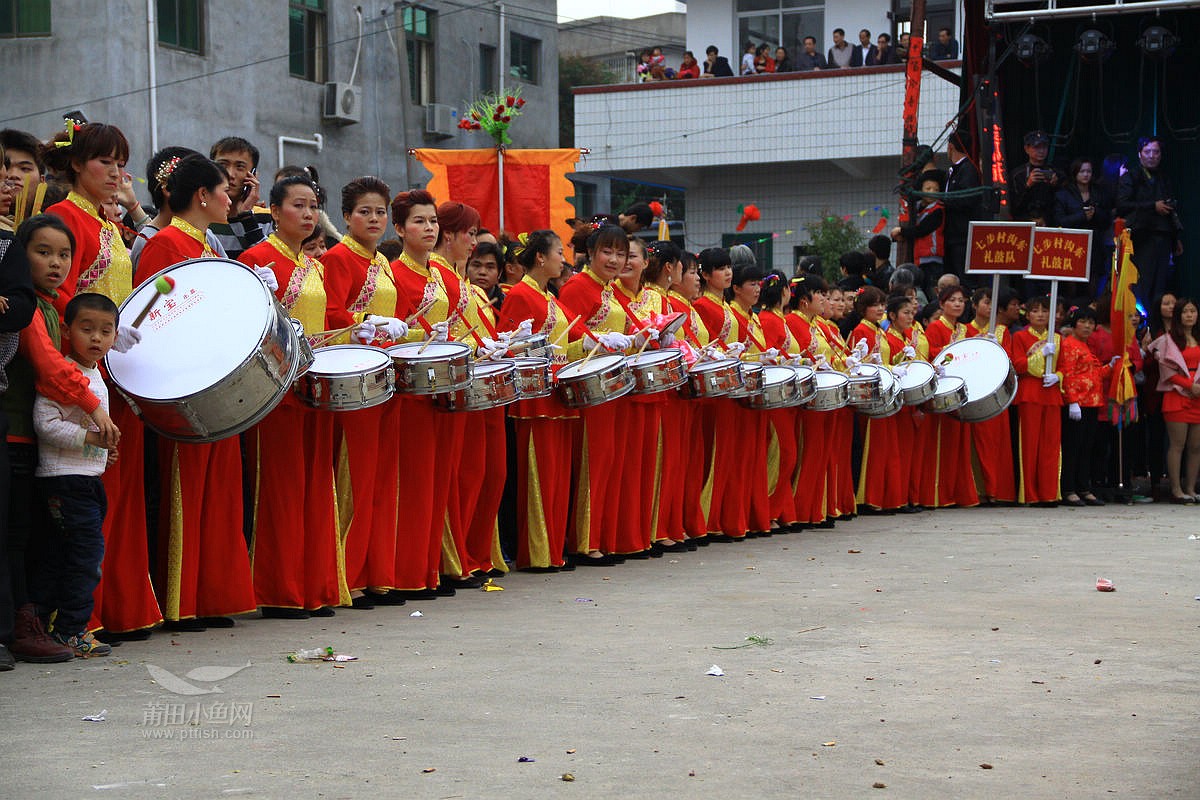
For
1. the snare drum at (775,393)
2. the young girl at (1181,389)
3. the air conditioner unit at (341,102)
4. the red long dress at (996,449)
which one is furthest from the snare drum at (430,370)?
the air conditioner unit at (341,102)

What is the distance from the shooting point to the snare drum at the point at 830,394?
1014 cm

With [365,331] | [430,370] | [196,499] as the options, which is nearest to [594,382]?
[430,370]

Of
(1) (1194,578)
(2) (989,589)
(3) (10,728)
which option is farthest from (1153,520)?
(3) (10,728)

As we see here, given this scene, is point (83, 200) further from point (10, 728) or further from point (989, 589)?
point (989, 589)

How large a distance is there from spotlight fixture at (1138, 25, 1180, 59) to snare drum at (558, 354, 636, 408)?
8278 mm

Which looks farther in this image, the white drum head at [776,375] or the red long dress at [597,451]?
the white drum head at [776,375]

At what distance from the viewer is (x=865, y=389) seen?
1047 cm

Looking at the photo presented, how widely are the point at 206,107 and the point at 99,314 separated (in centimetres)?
1532

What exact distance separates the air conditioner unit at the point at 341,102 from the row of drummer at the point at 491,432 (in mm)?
11885

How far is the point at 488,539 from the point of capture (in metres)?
7.91

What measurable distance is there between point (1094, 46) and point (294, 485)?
9962mm

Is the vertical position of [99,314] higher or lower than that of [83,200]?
lower

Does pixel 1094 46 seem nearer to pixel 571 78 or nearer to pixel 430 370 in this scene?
pixel 430 370

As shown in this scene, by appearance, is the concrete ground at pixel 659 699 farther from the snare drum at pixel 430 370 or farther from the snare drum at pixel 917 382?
the snare drum at pixel 917 382
